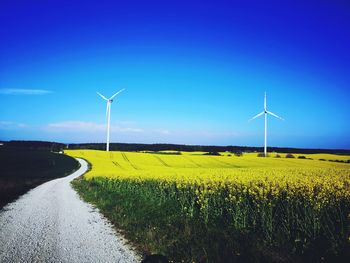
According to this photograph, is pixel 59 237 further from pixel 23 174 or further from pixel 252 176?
pixel 23 174

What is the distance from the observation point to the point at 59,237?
891 centimetres

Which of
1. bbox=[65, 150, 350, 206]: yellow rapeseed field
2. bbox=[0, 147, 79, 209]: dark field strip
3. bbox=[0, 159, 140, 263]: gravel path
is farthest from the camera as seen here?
bbox=[0, 147, 79, 209]: dark field strip

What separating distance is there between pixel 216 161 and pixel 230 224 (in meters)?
53.2

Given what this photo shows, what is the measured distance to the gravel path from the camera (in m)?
7.25

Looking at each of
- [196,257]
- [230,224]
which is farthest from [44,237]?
[230,224]

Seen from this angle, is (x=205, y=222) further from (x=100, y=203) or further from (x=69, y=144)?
(x=69, y=144)

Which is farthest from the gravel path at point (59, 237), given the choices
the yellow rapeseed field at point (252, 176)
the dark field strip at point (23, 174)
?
the yellow rapeseed field at point (252, 176)

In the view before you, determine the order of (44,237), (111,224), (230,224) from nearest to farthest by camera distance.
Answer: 1. (44,237)
2. (230,224)
3. (111,224)

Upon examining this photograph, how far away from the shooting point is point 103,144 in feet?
457

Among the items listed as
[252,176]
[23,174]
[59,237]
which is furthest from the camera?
[23,174]

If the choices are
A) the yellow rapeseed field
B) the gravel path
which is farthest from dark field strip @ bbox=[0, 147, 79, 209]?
the yellow rapeseed field

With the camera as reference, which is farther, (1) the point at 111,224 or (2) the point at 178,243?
(1) the point at 111,224

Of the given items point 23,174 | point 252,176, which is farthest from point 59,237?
point 23,174

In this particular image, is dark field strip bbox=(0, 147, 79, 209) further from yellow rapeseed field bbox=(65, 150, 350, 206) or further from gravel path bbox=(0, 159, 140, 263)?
yellow rapeseed field bbox=(65, 150, 350, 206)
